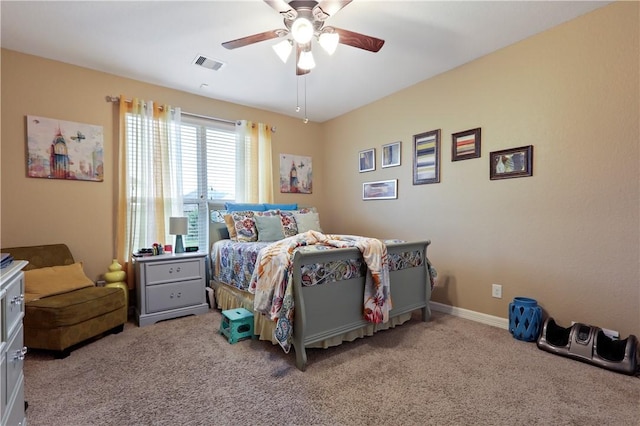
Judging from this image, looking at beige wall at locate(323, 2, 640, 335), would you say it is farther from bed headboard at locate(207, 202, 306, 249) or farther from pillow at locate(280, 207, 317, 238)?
bed headboard at locate(207, 202, 306, 249)

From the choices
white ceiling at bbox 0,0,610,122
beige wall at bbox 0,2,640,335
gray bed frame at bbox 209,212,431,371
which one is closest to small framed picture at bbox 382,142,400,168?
beige wall at bbox 0,2,640,335

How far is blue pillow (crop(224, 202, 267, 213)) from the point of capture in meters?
3.78

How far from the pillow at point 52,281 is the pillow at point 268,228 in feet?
5.44

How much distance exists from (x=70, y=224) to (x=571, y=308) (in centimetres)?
467

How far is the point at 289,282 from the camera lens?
209cm

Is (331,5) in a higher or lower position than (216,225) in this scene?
higher

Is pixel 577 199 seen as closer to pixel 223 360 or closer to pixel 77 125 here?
pixel 223 360

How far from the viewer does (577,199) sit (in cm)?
240

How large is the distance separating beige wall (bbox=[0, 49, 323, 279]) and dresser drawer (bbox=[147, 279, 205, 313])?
73 centimetres

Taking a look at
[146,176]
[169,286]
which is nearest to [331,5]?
[146,176]

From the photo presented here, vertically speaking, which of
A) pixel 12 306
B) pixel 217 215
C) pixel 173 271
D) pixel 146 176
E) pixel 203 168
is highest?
pixel 203 168

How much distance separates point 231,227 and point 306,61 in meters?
2.05

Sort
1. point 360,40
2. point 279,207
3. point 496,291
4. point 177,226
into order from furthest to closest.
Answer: point 279,207
point 177,226
point 496,291
point 360,40

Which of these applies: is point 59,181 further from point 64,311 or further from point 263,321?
point 263,321
